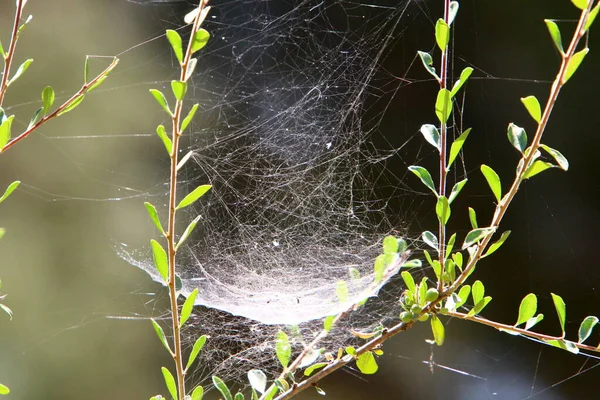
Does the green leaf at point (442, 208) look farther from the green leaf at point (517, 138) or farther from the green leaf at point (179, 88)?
the green leaf at point (179, 88)

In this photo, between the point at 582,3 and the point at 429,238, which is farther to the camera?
the point at 429,238

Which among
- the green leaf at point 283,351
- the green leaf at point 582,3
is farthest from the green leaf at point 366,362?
the green leaf at point 582,3

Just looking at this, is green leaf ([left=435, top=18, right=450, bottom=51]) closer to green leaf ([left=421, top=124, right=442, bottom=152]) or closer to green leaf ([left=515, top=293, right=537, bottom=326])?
green leaf ([left=421, top=124, right=442, bottom=152])

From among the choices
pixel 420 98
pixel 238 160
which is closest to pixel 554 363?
pixel 420 98

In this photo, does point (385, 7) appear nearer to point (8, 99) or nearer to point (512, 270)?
point (512, 270)

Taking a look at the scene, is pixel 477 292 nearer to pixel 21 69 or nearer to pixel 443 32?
pixel 443 32

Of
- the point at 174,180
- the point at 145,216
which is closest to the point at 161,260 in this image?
the point at 174,180

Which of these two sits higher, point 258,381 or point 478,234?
point 478,234

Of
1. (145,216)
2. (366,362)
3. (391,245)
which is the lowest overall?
(145,216)
